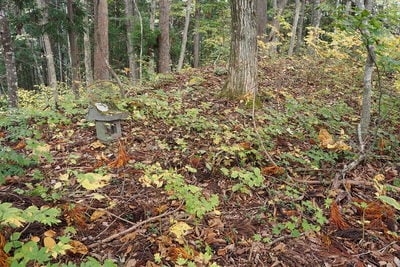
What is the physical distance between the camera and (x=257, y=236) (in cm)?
277

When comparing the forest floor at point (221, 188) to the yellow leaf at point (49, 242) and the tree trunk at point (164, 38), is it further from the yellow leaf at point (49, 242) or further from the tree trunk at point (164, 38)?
the tree trunk at point (164, 38)

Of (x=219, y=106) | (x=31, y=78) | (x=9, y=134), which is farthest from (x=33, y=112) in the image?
(x=31, y=78)

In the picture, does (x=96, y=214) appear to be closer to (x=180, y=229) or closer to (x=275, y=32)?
(x=180, y=229)

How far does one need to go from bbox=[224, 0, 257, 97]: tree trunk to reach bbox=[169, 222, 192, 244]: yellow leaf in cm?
330

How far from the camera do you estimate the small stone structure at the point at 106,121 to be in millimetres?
3910

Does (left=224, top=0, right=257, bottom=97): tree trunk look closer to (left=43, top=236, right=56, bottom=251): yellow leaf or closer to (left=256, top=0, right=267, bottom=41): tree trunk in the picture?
(left=43, top=236, right=56, bottom=251): yellow leaf

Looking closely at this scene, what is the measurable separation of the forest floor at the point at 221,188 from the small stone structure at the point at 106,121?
157 mm

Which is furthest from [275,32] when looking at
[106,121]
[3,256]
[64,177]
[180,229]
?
[3,256]

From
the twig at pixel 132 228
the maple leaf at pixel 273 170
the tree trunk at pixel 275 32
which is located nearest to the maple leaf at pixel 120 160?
the twig at pixel 132 228

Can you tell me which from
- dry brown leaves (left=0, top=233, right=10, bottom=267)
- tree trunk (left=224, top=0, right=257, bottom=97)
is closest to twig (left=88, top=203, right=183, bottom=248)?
dry brown leaves (left=0, top=233, right=10, bottom=267)

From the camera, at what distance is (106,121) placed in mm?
3928

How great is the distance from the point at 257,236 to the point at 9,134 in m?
3.63

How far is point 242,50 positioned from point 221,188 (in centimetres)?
290

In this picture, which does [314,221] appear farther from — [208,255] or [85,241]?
[85,241]
